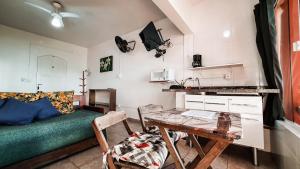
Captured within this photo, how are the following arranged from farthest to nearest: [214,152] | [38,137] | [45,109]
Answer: [45,109], [38,137], [214,152]

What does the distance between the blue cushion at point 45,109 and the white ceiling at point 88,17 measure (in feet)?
6.87

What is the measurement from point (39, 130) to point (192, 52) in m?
2.87

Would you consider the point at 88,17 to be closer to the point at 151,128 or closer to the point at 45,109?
the point at 45,109

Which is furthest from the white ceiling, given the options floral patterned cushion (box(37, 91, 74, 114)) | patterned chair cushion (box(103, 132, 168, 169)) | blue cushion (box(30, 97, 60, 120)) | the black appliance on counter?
patterned chair cushion (box(103, 132, 168, 169))

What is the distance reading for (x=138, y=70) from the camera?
→ 3.84m

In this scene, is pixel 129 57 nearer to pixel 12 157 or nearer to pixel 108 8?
pixel 108 8

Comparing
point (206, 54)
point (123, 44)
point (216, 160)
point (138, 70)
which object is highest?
point (123, 44)

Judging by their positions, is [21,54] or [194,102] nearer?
[194,102]

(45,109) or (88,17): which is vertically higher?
(88,17)

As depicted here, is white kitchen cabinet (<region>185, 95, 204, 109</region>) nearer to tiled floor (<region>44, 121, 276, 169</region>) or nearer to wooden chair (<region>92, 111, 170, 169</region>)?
tiled floor (<region>44, 121, 276, 169</region>)

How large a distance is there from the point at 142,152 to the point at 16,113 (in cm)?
179

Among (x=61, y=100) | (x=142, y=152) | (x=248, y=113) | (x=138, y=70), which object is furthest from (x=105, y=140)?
(x=138, y=70)

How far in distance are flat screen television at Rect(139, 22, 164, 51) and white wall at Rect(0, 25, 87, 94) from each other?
149 inches

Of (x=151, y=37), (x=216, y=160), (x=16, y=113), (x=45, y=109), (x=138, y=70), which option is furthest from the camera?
(x=138, y=70)
